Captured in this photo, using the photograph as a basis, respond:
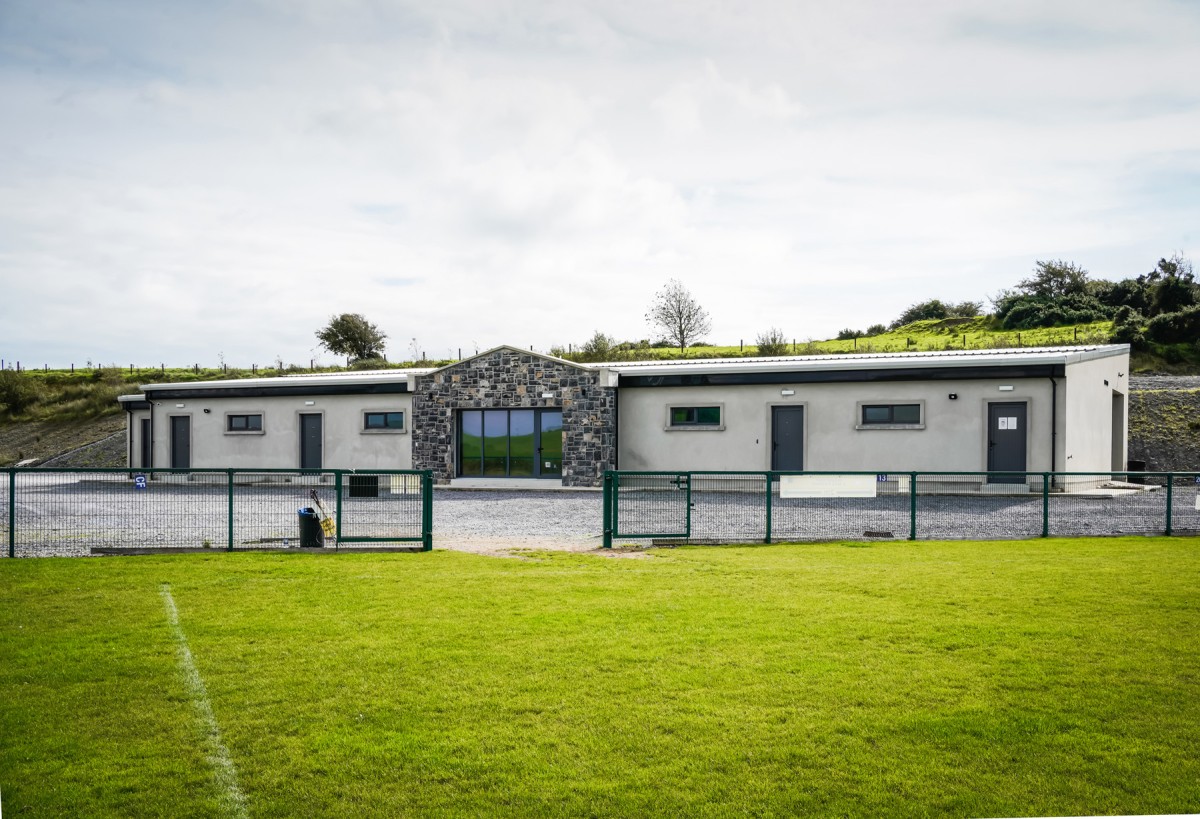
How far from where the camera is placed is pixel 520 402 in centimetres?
2628

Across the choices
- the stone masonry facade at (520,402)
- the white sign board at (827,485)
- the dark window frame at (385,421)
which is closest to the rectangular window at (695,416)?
the stone masonry facade at (520,402)

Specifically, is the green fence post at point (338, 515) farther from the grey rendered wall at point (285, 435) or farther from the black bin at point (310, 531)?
the grey rendered wall at point (285, 435)

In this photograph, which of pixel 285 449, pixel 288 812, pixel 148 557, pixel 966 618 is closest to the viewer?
pixel 288 812

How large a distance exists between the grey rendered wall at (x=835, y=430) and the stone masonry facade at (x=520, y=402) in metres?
0.87

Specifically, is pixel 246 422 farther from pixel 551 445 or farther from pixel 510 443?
pixel 551 445

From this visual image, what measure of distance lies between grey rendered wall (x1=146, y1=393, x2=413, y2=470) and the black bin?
14130 mm

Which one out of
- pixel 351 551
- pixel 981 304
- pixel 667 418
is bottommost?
pixel 351 551

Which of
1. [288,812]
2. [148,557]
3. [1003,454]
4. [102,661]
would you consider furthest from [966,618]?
[1003,454]

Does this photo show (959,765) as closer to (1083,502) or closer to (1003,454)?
(1083,502)

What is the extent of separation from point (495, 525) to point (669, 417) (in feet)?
31.6

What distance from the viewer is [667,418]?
25297 mm

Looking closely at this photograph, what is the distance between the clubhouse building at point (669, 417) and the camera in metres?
22.0

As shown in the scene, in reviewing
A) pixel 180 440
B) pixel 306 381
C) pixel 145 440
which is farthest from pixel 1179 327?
pixel 145 440

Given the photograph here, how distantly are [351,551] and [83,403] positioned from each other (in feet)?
159
